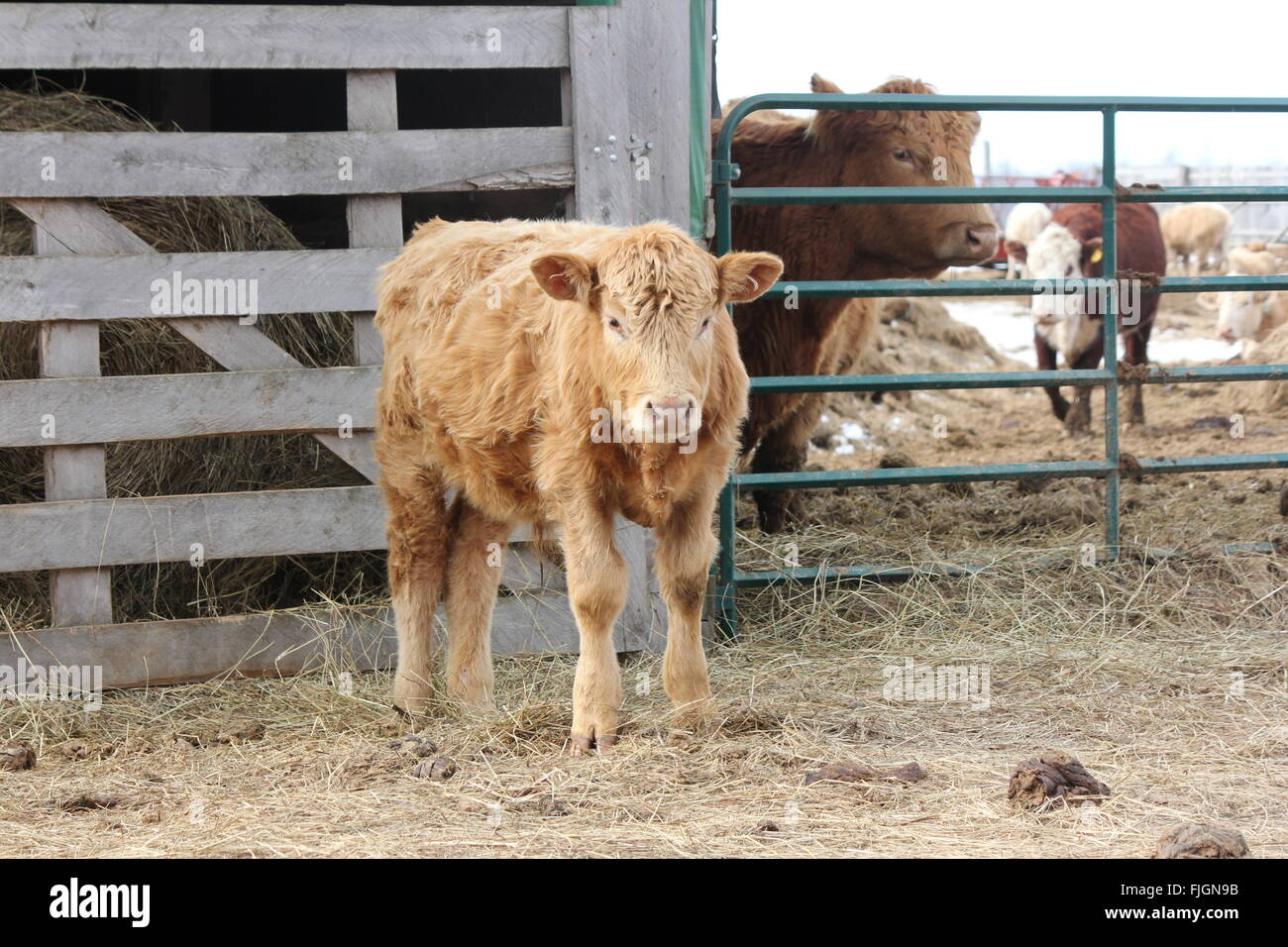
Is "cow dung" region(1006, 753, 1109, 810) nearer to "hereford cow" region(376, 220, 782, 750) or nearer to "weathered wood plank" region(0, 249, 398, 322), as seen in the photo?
"hereford cow" region(376, 220, 782, 750)

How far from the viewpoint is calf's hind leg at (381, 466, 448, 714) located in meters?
4.79

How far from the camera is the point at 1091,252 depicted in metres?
12.0

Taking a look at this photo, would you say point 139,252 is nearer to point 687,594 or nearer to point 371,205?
point 371,205

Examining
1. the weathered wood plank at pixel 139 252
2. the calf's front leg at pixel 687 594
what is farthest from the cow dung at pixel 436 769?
the weathered wood plank at pixel 139 252

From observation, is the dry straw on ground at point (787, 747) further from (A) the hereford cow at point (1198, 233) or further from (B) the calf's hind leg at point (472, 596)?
(A) the hereford cow at point (1198, 233)

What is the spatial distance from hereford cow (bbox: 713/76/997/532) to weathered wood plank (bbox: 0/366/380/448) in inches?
94.1

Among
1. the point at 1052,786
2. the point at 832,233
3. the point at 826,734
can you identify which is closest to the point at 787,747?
the point at 826,734

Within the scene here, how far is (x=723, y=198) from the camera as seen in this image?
5.66 meters

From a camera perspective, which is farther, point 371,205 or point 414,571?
point 371,205

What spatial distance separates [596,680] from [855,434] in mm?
6983

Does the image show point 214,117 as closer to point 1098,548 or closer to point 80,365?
point 80,365

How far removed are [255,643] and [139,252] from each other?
1.50 metres

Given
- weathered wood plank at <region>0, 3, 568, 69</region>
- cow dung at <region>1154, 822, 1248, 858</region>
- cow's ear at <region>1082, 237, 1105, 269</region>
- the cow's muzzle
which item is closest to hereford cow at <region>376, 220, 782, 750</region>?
the cow's muzzle

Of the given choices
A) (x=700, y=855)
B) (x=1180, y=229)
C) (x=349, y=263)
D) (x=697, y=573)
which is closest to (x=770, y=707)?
(x=697, y=573)
